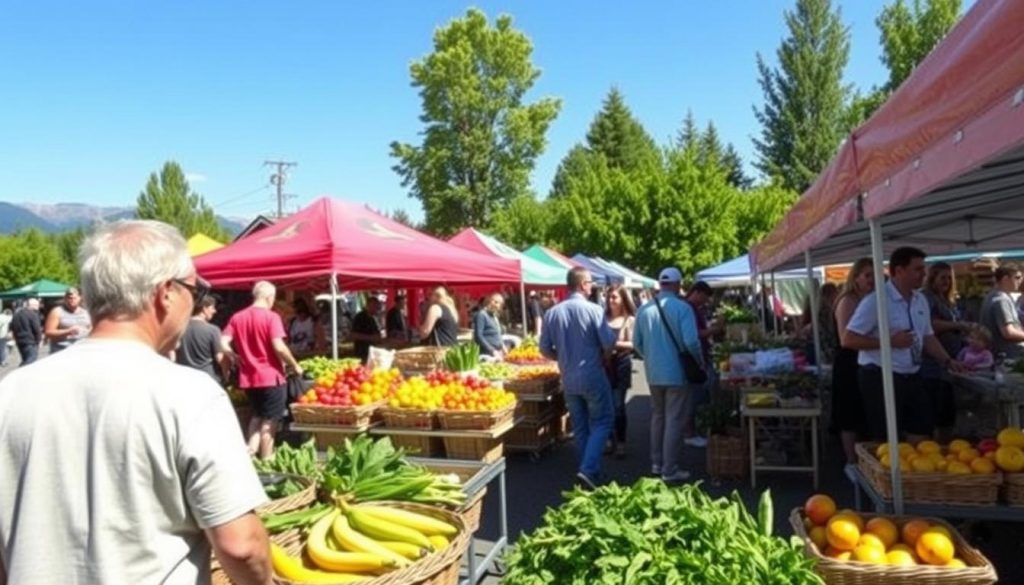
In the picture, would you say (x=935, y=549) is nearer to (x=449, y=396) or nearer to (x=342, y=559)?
(x=342, y=559)

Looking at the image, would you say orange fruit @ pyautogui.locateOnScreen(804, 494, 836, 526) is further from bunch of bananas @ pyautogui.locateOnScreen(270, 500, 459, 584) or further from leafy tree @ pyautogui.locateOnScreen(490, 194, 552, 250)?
leafy tree @ pyautogui.locateOnScreen(490, 194, 552, 250)

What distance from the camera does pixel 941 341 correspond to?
285 inches

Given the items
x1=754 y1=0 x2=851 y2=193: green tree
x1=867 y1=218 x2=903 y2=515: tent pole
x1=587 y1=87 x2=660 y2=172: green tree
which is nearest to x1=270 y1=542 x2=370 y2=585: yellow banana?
x1=867 y1=218 x2=903 y2=515: tent pole

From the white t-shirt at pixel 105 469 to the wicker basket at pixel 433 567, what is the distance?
0.85m

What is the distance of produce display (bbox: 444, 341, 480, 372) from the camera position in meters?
7.32

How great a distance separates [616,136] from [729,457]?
164 feet

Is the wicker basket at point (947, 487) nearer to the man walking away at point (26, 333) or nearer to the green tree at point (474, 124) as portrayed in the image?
the man walking away at point (26, 333)

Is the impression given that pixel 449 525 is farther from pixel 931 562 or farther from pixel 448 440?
pixel 448 440

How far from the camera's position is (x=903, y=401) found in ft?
15.1

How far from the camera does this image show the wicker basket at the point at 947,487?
10.6 ft

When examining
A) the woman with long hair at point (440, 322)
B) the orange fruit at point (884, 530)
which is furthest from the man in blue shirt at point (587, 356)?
the orange fruit at point (884, 530)

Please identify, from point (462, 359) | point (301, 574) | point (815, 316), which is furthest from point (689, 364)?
point (301, 574)

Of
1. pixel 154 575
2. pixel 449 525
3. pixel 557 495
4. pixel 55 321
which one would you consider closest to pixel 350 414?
pixel 557 495

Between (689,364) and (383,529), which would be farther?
(689,364)
